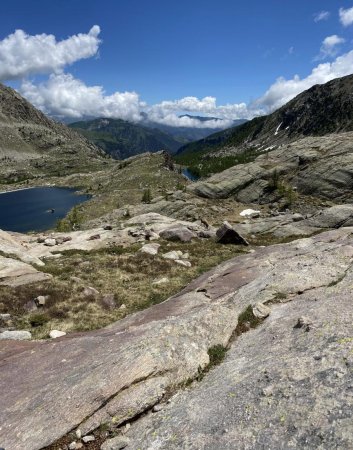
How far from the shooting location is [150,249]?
1869 inches

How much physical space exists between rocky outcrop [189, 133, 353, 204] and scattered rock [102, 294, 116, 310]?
68.1 meters

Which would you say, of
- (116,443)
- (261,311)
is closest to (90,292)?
(261,311)

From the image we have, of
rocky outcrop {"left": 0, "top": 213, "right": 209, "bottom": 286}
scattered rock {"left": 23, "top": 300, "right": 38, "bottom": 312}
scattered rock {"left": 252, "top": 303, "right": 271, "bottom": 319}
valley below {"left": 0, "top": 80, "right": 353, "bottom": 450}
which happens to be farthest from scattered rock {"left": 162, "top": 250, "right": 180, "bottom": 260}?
scattered rock {"left": 252, "top": 303, "right": 271, "bottom": 319}

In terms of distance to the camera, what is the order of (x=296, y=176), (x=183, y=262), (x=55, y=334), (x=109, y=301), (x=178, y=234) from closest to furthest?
(x=55, y=334) < (x=109, y=301) < (x=183, y=262) < (x=178, y=234) < (x=296, y=176)

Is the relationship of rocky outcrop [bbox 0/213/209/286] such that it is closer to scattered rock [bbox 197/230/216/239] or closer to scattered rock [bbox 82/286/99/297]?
scattered rock [bbox 197/230/216/239]

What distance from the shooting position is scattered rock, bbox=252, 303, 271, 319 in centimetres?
1830

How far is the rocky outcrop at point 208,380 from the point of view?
1023 cm

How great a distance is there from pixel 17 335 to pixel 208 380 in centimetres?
1588

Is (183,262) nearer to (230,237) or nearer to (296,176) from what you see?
(230,237)

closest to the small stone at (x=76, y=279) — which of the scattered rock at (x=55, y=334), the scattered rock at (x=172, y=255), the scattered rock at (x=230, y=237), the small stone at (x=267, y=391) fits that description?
the scattered rock at (x=55, y=334)

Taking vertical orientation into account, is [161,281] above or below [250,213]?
below

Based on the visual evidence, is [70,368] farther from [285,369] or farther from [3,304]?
[3,304]

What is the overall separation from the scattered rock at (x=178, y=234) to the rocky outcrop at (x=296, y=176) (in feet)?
140

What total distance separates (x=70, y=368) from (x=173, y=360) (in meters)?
4.72
